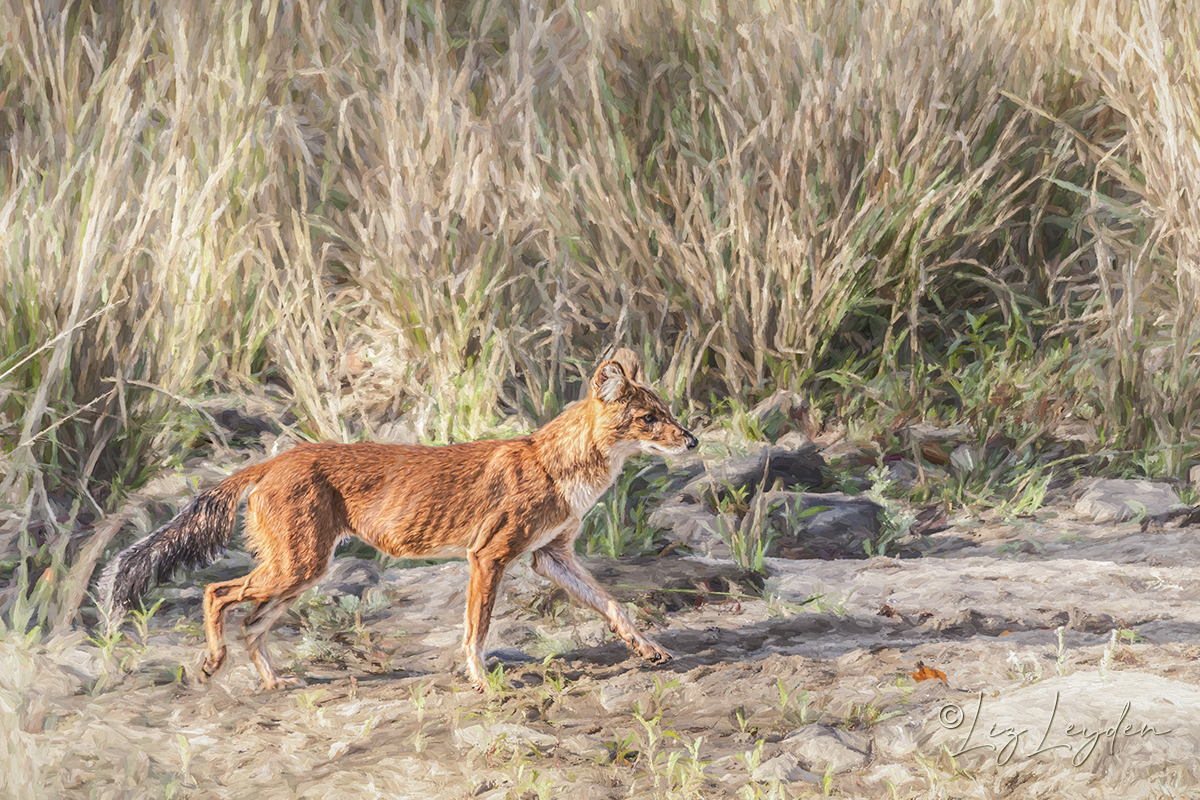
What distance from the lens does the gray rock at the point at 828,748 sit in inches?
115

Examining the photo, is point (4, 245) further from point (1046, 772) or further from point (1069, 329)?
point (1069, 329)

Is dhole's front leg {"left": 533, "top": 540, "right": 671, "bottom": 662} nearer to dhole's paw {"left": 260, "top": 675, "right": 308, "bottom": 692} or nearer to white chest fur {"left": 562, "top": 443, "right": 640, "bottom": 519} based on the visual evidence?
white chest fur {"left": 562, "top": 443, "right": 640, "bottom": 519}

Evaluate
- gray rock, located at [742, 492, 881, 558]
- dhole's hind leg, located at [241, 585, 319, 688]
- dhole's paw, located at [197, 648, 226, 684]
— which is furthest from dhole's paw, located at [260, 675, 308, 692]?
gray rock, located at [742, 492, 881, 558]

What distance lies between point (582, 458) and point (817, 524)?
173 cm

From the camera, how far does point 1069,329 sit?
5.63 meters

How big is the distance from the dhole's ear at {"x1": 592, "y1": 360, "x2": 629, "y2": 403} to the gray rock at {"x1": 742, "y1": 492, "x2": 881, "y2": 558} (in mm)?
1483

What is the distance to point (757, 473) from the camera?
4949mm

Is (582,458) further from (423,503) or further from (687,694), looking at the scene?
(687,694)

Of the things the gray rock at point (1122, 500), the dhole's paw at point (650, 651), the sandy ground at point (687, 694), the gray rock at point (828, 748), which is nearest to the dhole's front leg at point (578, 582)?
the dhole's paw at point (650, 651)

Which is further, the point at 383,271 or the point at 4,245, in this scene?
the point at 383,271

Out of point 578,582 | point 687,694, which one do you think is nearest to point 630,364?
point 578,582

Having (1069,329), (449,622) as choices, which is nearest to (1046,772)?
(449,622)

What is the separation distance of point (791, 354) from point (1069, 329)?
128 cm

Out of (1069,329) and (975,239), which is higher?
(975,239)
